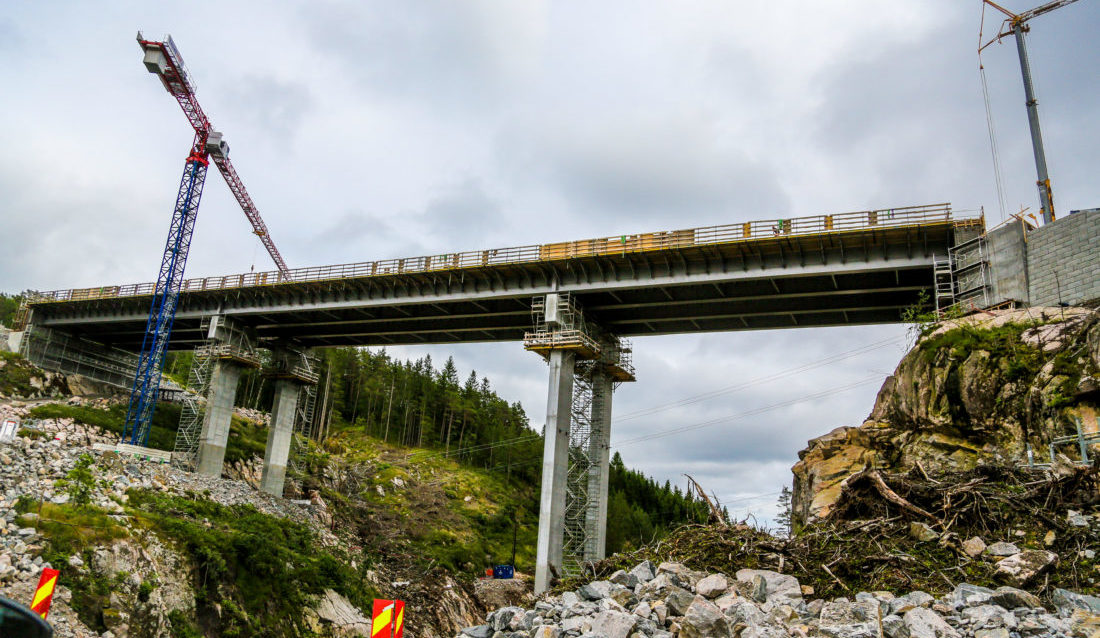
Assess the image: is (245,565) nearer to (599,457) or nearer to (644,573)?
(599,457)

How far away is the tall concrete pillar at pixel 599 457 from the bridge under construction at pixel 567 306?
0.27 feet

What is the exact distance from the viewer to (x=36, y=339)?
193ft

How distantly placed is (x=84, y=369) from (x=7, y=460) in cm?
3830

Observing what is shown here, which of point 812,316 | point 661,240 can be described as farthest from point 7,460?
point 812,316

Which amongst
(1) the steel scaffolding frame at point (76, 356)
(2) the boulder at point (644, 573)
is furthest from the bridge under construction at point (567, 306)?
(2) the boulder at point (644, 573)

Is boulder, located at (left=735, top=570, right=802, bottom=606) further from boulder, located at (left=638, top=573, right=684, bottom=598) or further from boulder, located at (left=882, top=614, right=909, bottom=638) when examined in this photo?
boulder, located at (left=882, top=614, right=909, bottom=638)

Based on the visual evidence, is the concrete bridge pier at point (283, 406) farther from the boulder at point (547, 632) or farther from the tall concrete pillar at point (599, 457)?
the boulder at point (547, 632)

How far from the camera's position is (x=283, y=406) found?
52531mm

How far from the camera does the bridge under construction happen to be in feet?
112

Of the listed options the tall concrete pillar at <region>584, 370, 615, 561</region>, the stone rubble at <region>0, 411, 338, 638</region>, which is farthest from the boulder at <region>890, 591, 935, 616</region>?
the tall concrete pillar at <region>584, 370, 615, 561</region>

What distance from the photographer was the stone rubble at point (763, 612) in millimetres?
9164

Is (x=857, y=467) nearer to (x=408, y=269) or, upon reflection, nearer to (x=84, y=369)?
(x=408, y=269)

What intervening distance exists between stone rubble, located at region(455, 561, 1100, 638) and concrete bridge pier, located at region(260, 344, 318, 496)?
42.9 metres

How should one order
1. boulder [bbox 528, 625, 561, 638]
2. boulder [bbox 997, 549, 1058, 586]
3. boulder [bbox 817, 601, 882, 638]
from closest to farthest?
boulder [bbox 817, 601, 882, 638], boulder [bbox 997, 549, 1058, 586], boulder [bbox 528, 625, 561, 638]
